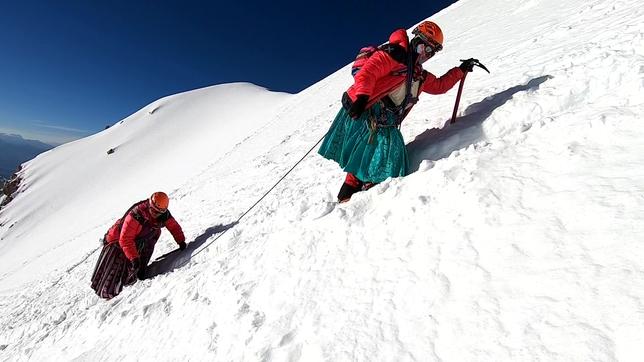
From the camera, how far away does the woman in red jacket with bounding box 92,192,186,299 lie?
623cm

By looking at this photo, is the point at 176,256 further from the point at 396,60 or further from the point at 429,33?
the point at 429,33

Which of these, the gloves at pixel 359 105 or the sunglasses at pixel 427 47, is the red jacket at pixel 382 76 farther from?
the sunglasses at pixel 427 47

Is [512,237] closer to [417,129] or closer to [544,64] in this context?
[417,129]

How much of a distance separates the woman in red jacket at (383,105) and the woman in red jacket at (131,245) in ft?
11.7

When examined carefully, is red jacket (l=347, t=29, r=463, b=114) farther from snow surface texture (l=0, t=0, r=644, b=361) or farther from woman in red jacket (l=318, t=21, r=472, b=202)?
snow surface texture (l=0, t=0, r=644, b=361)

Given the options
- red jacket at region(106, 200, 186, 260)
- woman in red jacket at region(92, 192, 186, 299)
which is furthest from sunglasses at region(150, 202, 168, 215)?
red jacket at region(106, 200, 186, 260)

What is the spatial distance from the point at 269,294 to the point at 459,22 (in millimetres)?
16715

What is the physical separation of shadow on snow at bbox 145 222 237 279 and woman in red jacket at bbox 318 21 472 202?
303 cm

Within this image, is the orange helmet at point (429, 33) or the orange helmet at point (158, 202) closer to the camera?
the orange helmet at point (429, 33)

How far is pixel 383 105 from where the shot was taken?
4.13m

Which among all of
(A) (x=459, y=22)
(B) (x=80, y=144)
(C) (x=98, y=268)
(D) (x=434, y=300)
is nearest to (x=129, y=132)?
(B) (x=80, y=144)

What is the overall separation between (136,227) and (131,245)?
0.30m

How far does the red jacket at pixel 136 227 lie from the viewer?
248 inches

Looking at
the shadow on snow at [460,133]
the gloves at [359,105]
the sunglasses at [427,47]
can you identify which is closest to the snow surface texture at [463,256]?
the shadow on snow at [460,133]
